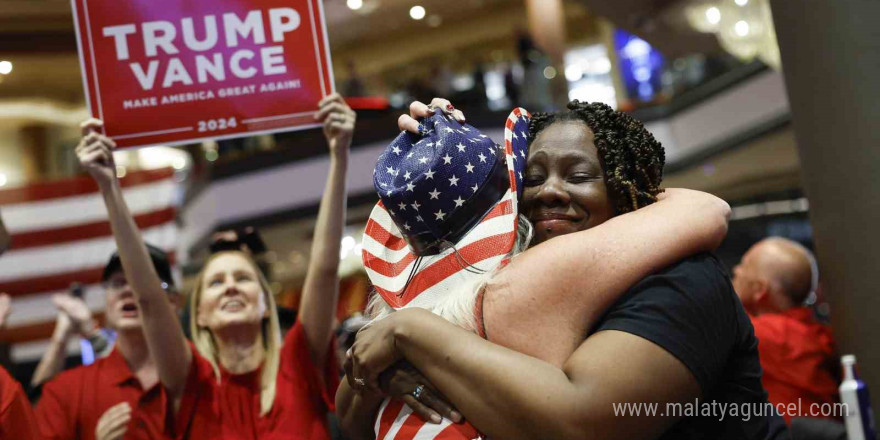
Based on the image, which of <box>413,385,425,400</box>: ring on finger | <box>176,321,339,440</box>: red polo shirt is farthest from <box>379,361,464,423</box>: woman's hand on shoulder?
<box>176,321,339,440</box>: red polo shirt

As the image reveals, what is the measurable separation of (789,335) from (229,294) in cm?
220

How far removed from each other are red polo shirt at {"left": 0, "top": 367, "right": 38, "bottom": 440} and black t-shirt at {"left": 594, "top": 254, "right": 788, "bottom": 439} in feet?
5.33

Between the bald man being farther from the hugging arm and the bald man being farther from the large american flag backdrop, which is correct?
the large american flag backdrop

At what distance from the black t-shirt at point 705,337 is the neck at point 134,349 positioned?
209cm

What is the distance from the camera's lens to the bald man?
10.9 ft

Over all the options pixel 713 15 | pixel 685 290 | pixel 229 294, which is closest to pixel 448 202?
pixel 685 290

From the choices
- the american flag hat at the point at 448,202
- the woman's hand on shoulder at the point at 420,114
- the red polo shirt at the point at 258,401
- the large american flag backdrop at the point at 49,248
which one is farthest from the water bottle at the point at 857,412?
the large american flag backdrop at the point at 49,248

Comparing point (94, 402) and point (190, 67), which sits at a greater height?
point (190, 67)

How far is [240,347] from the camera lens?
2887mm

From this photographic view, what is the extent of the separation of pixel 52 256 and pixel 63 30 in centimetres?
213

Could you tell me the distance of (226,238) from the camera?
3.13m

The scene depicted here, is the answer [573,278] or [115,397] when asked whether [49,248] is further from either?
[573,278]

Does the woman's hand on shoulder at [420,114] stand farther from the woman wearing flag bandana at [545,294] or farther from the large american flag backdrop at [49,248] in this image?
the large american flag backdrop at [49,248]

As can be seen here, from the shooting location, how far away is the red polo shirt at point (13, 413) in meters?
2.20
